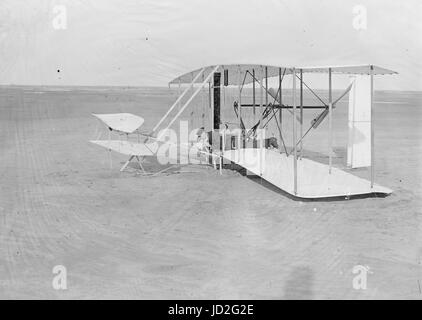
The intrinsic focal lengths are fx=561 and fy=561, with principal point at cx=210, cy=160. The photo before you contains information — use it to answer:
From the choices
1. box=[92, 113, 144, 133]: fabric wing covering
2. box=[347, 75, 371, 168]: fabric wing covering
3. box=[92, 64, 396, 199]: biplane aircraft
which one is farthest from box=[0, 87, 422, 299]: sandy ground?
box=[92, 113, 144, 133]: fabric wing covering

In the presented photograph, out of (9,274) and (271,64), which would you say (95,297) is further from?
(271,64)

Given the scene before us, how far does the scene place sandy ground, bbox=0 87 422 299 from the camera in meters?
6.24

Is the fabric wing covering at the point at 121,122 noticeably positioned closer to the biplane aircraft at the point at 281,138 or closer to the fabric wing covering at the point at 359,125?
the biplane aircraft at the point at 281,138

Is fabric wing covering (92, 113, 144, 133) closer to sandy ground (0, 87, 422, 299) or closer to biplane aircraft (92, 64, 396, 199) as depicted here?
biplane aircraft (92, 64, 396, 199)

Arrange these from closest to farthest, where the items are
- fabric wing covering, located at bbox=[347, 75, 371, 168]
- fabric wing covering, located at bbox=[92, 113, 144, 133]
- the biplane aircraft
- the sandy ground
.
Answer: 1. the sandy ground
2. the biplane aircraft
3. fabric wing covering, located at bbox=[92, 113, 144, 133]
4. fabric wing covering, located at bbox=[347, 75, 371, 168]

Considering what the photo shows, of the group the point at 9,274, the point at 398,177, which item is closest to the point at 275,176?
the point at 398,177

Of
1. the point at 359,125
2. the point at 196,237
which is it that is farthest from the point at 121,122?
the point at 359,125

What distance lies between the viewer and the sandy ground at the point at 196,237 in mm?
6245

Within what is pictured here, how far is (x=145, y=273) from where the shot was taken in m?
6.62

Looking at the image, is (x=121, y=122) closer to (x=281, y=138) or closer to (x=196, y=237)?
(x=281, y=138)

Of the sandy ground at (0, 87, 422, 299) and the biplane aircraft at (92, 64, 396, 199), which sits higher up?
the biplane aircraft at (92, 64, 396, 199)

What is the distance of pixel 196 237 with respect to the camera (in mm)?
8133

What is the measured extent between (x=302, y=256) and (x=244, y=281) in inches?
47.8

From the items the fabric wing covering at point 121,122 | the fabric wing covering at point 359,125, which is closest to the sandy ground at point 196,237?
the fabric wing covering at point 359,125
